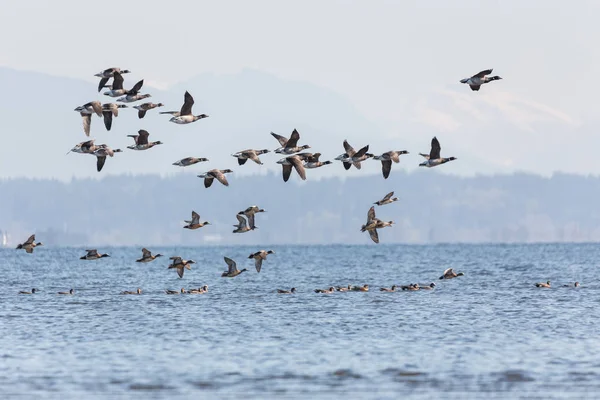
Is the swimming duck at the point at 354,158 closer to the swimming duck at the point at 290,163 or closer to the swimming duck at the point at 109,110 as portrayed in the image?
the swimming duck at the point at 290,163

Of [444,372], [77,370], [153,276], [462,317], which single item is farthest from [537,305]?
[153,276]

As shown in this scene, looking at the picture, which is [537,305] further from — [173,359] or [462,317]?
[173,359]

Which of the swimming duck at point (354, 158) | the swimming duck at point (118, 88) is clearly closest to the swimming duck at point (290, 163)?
the swimming duck at point (354, 158)

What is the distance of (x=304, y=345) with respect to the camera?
42.9 metres

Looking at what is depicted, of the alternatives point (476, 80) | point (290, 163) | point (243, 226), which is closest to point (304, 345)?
point (290, 163)

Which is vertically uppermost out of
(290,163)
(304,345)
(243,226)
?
(290,163)

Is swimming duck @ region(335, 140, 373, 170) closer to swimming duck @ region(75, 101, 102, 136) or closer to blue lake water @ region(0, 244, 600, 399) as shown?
blue lake water @ region(0, 244, 600, 399)

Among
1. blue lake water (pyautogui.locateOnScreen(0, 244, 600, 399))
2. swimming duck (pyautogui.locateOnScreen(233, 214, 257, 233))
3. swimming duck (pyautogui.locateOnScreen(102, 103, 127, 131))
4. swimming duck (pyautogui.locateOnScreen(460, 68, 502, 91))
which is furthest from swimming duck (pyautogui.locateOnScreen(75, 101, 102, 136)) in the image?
swimming duck (pyautogui.locateOnScreen(460, 68, 502, 91))

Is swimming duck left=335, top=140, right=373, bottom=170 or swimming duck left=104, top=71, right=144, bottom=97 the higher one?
swimming duck left=104, top=71, right=144, bottom=97

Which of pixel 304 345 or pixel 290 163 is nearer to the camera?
pixel 304 345

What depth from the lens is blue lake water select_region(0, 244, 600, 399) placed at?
33781 millimetres

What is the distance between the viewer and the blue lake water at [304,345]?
111 feet

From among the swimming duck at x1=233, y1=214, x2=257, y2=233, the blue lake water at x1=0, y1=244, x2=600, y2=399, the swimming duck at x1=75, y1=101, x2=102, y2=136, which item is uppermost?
the swimming duck at x1=75, y1=101, x2=102, y2=136

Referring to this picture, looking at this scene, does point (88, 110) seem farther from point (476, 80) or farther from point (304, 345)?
point (476, 80)
